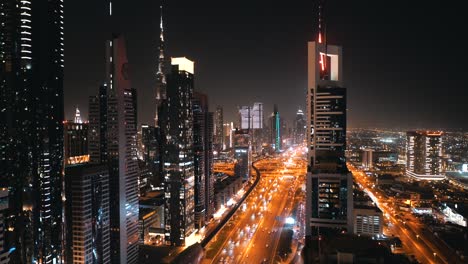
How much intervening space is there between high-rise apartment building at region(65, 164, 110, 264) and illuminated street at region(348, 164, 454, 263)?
56.4 feet

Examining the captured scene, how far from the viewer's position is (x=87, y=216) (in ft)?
57.7

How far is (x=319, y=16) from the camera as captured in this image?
2314 cm

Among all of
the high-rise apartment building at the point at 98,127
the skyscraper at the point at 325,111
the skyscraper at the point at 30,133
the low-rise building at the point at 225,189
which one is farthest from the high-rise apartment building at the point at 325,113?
the skyscraper at the point at 30,133

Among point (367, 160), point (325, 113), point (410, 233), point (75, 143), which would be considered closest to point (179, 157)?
point (325, 113)

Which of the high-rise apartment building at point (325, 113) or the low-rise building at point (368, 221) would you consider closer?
the high-rise apartment building at point (325, 113)

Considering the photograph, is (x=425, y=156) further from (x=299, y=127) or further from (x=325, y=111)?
(x=299, y=127)

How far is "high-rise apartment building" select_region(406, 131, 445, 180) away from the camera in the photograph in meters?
43.2

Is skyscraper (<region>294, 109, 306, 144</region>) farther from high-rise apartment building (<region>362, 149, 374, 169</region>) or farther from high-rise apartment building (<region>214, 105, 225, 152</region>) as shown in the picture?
high-rise apartment building (<region>362, 149, 374, 169</region>)

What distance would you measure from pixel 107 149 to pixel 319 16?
15588 millimetres

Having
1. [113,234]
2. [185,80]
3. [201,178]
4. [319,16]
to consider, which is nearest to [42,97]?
[113,234]

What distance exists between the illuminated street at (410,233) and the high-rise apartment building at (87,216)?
56.4 ft

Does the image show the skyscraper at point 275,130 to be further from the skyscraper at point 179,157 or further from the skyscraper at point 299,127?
the skyscraper at point 179,157

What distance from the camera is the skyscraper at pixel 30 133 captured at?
16.4m

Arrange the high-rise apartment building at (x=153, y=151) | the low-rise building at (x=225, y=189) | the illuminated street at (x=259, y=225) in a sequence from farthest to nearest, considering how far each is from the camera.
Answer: the high-rise apartment building at (x=153, y=151)
the low-rise building at (x=225, y=189)
the illuminated street at (x=259, y=225)
